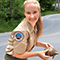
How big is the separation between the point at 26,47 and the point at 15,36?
243 mm

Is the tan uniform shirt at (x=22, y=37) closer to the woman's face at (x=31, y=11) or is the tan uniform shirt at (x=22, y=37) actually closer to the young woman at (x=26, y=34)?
the young woman at (x=26, y=34)

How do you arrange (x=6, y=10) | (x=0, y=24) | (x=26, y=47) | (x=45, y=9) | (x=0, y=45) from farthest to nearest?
1. (x=45, y=9)
2. (x=6, y=10)
3. (x=0, y=24)
4. (x=0, y=45)
5. (x=26, y=47)

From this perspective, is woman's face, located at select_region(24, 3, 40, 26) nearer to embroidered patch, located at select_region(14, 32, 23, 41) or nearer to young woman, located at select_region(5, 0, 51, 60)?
young woman, located at select_region(5, 0, 51, 60)

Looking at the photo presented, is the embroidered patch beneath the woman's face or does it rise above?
beneath

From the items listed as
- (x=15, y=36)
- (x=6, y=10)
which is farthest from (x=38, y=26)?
(x=6, y=10)

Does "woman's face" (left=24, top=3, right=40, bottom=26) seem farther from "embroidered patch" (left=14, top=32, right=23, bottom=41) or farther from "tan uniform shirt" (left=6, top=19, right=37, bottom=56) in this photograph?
"embroidered patch" (left=14, top=32, right=23, bottom=41)

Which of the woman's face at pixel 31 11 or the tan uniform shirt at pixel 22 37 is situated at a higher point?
the woman's face at pixel 31 11

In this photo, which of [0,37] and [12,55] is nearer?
[12,55]

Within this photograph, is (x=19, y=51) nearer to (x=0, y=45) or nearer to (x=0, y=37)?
(x=0, y=45)

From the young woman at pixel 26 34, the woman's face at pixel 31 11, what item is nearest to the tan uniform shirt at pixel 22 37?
the young woman at pixel 26 34

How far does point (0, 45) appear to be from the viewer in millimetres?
5926

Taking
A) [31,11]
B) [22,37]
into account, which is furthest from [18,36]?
[31,11]

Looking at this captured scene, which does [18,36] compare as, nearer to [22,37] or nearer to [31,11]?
[22,37]

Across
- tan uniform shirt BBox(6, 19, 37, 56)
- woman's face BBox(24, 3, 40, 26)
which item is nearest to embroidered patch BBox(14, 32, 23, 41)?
tan uniform shirt BBox(6, 19, 37, 56)
